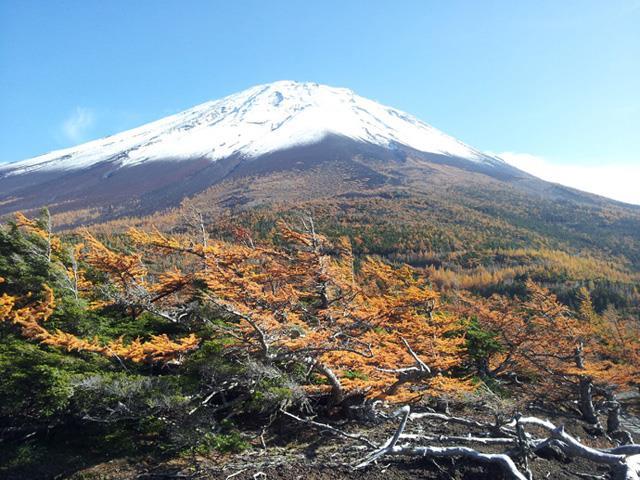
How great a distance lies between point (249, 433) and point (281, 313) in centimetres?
204

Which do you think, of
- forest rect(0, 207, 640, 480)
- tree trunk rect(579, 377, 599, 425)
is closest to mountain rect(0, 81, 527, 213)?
forest rect(0, 207, 640, 480)

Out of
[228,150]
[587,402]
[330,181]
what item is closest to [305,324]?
[587,402]

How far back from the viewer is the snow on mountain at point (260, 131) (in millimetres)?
121625

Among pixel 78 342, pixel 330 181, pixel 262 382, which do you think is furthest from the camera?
pixel 330 181

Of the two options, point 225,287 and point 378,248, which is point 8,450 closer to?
point 225,287

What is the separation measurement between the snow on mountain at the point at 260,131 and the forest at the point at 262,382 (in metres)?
111

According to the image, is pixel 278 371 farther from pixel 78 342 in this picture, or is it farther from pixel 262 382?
pixel 78 342

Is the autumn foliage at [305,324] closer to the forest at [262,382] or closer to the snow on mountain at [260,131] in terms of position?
the forest at [262,382]

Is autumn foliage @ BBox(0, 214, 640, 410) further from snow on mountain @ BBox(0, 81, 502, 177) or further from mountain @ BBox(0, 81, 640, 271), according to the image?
snow on mountain @ BBox(0, 81, 502, 177)

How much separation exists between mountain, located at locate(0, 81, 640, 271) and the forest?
5158cm

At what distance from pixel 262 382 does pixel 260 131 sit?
133 meters

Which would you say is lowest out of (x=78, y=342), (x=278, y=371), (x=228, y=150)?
(x=278, y=371)

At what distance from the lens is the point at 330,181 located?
313 feet

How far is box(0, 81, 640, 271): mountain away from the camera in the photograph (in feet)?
233
